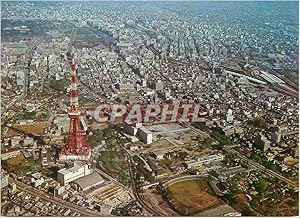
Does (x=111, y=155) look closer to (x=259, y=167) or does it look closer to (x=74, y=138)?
(x=74, y=138)

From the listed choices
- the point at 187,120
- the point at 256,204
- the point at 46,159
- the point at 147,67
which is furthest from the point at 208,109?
the point at 46,159

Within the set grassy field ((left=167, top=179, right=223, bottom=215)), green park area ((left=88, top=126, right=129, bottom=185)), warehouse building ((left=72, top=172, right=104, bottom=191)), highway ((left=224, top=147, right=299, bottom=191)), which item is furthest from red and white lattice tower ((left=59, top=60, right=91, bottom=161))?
highway ((left=224, top=147, right=299, bottom=191))

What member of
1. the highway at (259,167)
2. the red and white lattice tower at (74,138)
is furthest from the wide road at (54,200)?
the highway at (259,167)

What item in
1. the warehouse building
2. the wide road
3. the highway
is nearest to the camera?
the wide road

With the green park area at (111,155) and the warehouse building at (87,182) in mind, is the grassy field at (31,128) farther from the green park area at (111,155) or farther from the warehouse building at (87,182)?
the warehouse building at (87,182)

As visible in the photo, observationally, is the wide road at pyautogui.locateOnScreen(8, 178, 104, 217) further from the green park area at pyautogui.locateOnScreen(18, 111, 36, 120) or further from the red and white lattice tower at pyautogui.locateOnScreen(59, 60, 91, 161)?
the green park area at pyautogui.locateOnScreen(18, 111, 36, 120)

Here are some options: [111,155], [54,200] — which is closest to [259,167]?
[111,155]
